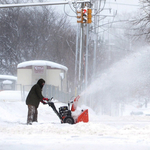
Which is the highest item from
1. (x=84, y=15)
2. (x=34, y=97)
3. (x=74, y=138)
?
(x=84, y=15)

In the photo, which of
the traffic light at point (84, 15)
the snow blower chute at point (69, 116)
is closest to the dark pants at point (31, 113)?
the snow blower chute at point (69, 116)

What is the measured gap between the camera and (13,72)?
176 ft

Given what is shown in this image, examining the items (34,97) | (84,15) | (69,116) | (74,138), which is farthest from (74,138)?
(84,15)

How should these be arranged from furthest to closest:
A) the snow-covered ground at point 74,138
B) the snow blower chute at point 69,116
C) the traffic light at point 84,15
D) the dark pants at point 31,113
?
1. the traffic light at point 84,15
2. the dark pants at point 31,113
3. the snow blower chute at point 69,116
4. the snow-covered ground at point 74,138

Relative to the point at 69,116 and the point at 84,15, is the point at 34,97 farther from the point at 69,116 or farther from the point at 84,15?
the point at 84,15

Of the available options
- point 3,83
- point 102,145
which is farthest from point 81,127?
point 3,83

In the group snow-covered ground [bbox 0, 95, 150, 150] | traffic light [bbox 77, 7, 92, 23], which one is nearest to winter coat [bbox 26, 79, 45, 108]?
snow-covered ground [bbox 0, 95, 150, 150]

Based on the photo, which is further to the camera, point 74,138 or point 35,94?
point 35,94

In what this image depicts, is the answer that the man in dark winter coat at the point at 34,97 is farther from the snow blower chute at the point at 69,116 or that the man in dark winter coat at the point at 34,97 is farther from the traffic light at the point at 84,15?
the traffic light at the point at 84,15

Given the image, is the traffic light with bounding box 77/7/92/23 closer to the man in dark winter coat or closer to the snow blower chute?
the man in dark winter coat

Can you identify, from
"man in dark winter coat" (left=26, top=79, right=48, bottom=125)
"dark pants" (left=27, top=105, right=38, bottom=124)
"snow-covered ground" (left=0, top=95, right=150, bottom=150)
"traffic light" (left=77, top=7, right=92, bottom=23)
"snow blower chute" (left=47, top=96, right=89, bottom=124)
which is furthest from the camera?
"traffic light" (left=77, top=7, right=92, bottom=23)

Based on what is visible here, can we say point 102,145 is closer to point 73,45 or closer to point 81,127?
point 81,127

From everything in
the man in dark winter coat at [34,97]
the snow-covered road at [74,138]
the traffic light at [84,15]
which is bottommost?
the snow-covered road at [74,138]

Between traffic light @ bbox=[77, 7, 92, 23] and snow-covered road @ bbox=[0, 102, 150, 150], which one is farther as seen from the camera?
traffic light @ bbox=[77, 7, 92, 23]
